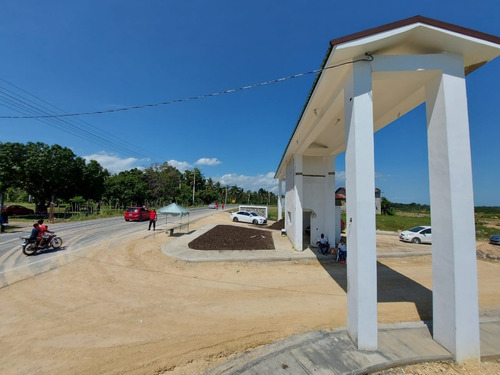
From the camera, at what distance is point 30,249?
379 inches

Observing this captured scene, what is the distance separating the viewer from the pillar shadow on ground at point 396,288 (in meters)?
5.73

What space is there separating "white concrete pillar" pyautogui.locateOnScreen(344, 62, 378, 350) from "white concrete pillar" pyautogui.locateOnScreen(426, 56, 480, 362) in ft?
3.67

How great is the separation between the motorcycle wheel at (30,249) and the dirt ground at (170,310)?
2.10 meters

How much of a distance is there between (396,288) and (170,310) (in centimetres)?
672

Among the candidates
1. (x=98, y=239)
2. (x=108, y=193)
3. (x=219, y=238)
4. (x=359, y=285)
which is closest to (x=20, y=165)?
(x=108, y=193)

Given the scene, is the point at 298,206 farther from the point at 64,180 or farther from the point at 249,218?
the point at 64,180

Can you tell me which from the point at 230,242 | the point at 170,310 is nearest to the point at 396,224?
the point at 230,242

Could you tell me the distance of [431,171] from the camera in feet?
13.0

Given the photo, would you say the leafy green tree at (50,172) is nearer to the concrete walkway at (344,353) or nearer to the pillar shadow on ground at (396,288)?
the pillar shadow on ground at (396,288)

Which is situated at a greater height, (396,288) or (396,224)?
(396,224)

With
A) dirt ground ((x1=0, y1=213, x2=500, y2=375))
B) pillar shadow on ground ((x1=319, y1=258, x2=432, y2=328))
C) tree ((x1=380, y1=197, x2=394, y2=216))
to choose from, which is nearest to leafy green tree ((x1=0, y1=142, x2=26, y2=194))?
dirt ground ((x1=0, y1=213, x2=500, y2=375))

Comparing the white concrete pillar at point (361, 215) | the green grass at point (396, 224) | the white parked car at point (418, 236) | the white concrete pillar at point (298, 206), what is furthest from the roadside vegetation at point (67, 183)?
the green grass at point (396, 224)

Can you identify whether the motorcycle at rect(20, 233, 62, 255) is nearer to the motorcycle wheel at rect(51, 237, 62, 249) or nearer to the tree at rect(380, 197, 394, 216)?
the motorcycle wheel at rect(51, 237, 62, 249)

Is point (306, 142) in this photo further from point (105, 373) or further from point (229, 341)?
point (105, 373)
